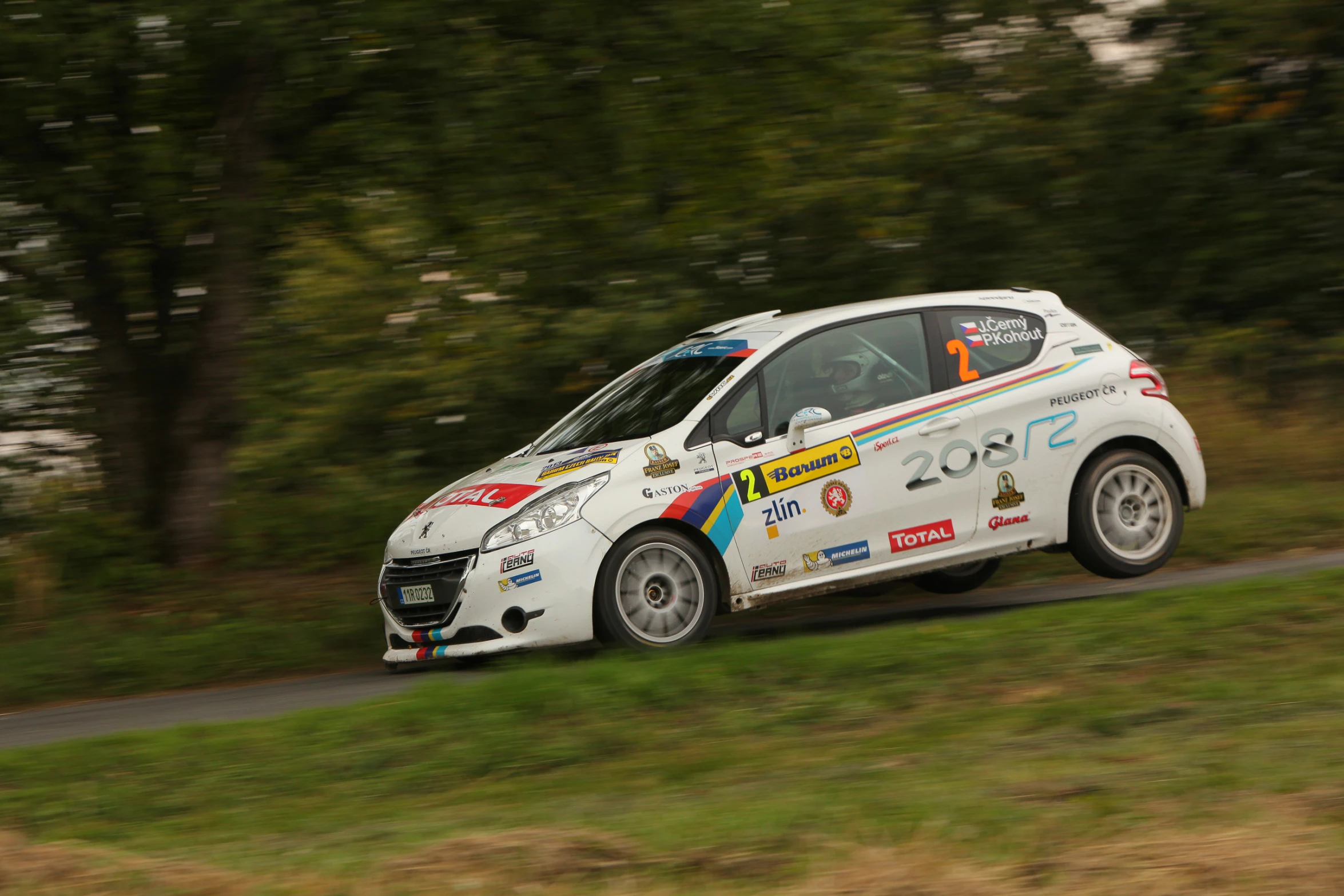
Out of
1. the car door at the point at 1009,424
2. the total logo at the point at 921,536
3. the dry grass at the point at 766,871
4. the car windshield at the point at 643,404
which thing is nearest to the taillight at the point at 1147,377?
the car door at the point at 1009,424

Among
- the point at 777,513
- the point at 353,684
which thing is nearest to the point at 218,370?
the point at 353,684

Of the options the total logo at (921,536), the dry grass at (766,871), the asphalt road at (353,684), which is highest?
the total logo at (921,536)

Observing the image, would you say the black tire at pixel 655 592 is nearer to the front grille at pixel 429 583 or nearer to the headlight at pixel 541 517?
the headlight at pixel 541 517

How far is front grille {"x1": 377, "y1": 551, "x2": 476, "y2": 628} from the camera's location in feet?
26.1

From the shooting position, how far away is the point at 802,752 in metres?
5.88

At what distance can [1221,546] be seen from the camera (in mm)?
11062

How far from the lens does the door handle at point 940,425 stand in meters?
8.61

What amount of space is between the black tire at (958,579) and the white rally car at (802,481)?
132 cm

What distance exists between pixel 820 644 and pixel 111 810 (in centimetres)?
340

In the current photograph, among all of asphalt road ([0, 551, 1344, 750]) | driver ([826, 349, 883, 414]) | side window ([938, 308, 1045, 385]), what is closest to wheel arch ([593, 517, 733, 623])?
asphalt road ([0, 551, 1344, 750])

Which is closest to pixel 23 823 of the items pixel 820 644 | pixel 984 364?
pixel 820 644

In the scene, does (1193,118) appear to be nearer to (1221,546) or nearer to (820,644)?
(1221,546)

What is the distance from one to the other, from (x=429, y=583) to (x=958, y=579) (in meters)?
4.05

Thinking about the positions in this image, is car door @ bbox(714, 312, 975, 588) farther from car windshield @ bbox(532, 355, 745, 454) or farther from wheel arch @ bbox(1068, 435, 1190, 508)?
wheel arch @ bbox(1068, 435, 1190, 508)
